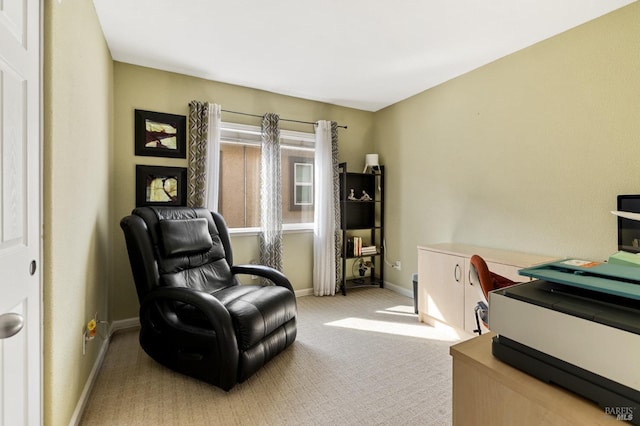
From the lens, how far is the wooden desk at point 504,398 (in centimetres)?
60

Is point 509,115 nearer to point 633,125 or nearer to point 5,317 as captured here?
point 633,125

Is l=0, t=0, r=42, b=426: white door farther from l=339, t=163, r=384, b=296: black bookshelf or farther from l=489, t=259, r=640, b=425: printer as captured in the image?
l=339, t=163, r=384, b=296: black bookshelf

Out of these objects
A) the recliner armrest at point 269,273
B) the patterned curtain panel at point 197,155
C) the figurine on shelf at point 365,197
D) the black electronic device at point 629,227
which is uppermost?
the patterned curtain panel at point 197,155

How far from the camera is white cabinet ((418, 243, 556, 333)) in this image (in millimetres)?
2400

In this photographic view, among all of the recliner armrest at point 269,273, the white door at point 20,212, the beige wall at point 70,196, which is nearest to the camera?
the white door at point 20,212

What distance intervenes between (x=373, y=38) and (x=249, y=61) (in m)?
1.17

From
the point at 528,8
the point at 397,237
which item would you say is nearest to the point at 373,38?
the point at 528,8

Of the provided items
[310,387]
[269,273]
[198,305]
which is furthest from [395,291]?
[198,305]

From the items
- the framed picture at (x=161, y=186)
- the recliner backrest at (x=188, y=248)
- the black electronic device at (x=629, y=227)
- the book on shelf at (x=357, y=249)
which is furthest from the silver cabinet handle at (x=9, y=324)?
the book on shelf at (x=357, y=249)

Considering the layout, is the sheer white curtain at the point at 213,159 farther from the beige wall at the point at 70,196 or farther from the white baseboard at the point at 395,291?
the white baseboard at the point at 395,291

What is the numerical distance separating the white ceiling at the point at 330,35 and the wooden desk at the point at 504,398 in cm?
218

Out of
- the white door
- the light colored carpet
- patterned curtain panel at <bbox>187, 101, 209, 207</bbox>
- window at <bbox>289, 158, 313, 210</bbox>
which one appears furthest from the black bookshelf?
the white door

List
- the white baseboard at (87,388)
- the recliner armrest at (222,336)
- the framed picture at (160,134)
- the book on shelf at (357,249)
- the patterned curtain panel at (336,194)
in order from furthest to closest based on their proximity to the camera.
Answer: the book on shelf at (357,249) → the patterned curtain panel at (336,194) → the framed picture at (160,134) → the recliner armrest at (222,336) → the white baseboard at (87,388)

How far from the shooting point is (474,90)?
120 inches
